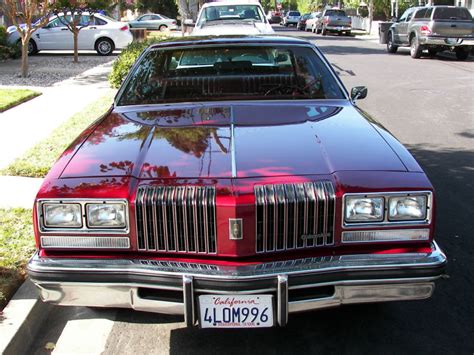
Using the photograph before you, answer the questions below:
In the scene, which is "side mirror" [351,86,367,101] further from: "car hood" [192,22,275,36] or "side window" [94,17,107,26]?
"side window" [94,17,107,26]

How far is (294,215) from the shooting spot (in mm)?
2816

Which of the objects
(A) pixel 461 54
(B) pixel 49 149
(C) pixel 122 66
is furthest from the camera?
(A) pixel 461 54

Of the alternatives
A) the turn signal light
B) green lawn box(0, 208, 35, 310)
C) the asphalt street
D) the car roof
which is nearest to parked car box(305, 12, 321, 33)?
the turn signal light

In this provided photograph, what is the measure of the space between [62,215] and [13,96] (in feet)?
29.7

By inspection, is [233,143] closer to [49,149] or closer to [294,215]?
[294,215]

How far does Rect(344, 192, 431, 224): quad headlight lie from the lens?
113 inches

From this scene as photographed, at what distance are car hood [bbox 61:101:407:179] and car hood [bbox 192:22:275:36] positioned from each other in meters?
7.67

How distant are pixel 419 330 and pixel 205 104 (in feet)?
7.10

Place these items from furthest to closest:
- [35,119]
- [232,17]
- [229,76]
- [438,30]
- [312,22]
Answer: [312,22]
[438,30]
[232,17]
[35,119]
[229,76]

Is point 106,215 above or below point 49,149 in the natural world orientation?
above

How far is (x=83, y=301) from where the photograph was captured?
9.61 ft

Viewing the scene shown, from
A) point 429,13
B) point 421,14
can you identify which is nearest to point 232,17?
point 429,13

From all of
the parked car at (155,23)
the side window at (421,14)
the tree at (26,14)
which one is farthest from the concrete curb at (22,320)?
the parked car at (155,23)

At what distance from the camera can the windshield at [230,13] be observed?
43.3 ft
